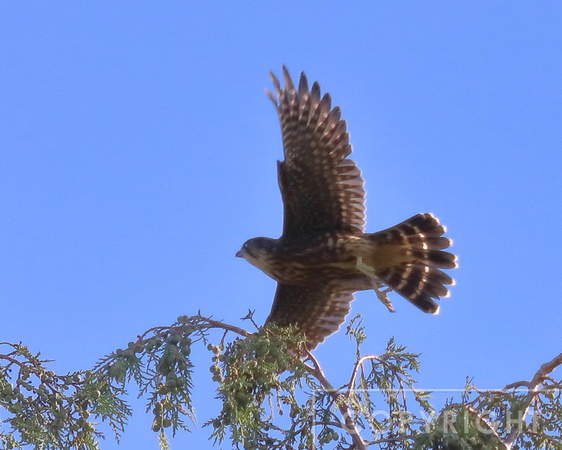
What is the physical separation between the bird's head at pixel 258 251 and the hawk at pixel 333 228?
11 millimetres

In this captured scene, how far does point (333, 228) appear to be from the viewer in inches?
253

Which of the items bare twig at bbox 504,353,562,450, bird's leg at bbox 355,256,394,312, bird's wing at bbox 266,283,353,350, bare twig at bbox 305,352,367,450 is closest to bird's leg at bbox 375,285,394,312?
bird's leg at bbox 355,256,394,312

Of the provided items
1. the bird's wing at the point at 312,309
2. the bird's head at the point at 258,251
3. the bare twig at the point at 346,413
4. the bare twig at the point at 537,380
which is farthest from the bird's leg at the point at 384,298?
the bare twig at the point at 537,380

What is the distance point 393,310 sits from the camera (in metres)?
6.23

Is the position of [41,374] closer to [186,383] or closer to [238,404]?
[186,383]

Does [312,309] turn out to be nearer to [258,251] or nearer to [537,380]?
[258,251]

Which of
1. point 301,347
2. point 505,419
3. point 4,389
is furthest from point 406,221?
point 4,389

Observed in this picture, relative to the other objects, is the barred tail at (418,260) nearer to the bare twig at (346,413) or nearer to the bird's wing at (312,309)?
the bird's wing at (312,309)

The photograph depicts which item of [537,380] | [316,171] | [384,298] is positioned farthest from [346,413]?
[316,171]

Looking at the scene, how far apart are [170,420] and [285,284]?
256 centimetres

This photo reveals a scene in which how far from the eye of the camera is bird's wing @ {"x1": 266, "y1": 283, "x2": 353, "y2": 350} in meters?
6.74

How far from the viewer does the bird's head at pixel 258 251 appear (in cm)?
652

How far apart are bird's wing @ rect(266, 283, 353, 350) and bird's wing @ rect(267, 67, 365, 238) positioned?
571mm

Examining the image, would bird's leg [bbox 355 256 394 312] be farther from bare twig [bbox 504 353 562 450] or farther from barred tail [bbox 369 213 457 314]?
bare twig [bbox 504 353 562 450]
